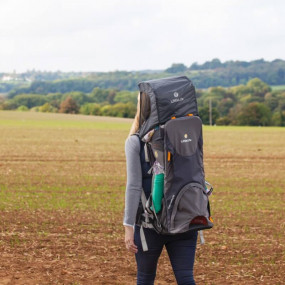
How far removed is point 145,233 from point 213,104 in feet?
396

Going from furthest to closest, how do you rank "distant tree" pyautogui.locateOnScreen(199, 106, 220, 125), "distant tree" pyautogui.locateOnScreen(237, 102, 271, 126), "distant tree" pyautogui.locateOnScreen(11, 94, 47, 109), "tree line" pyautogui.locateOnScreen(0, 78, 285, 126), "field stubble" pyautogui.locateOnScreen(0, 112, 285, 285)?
1. "distant tree" pyautogui.locateOnScreen(11, 94, 47, 109)
2. "tree line" pyautogui.locateOnScreen(0, 78, 285, 126)
3. "distant tree" pyautogui.locateOnScreen(237, 102, 271, 126)
4. "distant tree" pyautogui.locateOnScreen(199, 106, 220, 125)
5. "field stubble" pyautogui.locateOnScreen(0, 112, 285, 285)

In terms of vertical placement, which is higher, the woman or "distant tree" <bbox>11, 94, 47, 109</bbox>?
the woman

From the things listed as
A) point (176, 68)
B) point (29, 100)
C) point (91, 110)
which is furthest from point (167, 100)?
point (176, 68)

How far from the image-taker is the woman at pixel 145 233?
161 inches

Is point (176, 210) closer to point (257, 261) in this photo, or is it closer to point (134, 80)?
point (257, 261)

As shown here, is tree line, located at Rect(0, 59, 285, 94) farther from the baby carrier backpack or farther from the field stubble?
the baby carrier backpack

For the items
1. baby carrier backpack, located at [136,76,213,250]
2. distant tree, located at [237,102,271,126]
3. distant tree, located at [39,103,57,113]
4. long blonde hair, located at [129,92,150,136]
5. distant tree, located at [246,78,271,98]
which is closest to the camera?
baby carrier backpack, located at [136,76,213,250]

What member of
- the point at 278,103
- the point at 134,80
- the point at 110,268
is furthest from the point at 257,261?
the point at 134,80

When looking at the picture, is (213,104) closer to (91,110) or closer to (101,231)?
(91,110)

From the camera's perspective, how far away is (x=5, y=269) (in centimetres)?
705

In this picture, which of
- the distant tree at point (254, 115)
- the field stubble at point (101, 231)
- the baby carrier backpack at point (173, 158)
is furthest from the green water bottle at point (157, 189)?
the distant tree at point (254, 115)

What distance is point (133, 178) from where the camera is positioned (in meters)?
4.10

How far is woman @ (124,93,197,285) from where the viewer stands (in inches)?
161

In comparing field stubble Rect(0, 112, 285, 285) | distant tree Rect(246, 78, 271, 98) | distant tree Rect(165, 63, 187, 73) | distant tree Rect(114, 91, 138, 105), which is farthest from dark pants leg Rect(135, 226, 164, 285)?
distant tree Rect(165, 63, 187, 73)
